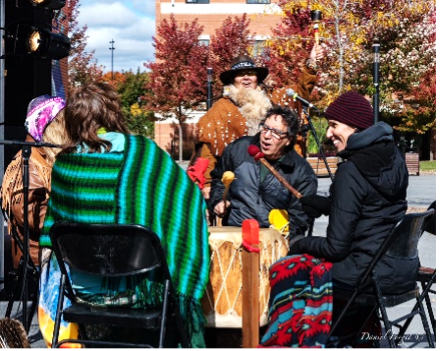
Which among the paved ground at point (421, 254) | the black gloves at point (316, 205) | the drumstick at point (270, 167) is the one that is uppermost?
the drumstick at point (270, 167)

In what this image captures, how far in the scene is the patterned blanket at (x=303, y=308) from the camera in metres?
4.63

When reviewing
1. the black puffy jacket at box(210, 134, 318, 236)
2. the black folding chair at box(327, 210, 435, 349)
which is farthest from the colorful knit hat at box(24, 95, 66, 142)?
the black folding chair at box(327, 210, 435, 349)

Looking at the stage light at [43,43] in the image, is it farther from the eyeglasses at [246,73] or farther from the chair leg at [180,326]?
the chair leg at [180,326]

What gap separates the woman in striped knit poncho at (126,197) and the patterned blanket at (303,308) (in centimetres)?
54

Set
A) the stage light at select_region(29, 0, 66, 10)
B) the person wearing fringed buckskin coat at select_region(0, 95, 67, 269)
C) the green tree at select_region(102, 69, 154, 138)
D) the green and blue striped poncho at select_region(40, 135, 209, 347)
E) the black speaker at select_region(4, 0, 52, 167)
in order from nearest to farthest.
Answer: the green and blue striped poncho at select_region(40, 135, 209, 347) → the person wearing fringed buckskin coat at select_region(0, 95, 67, 269) → the stage light at select_region(29, 0, 66, 10) → the black speaker at select_region(4, 0, 52, 167) → the green tree at select_region(102, 69, 154, 138)

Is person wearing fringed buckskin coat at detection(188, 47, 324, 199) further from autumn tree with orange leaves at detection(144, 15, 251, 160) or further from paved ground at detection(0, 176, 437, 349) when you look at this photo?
autumn tree with orange leaves at detection(144, 15, 251, 160)

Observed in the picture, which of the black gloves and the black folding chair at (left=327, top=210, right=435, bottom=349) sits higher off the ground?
the black gloves

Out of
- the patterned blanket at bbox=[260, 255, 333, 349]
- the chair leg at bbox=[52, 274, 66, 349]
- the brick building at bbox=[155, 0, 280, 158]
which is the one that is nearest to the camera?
the chair leg at bbox=[52, 274, 66, 349]

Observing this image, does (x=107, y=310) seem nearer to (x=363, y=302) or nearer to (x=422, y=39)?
(x=363, y=302)

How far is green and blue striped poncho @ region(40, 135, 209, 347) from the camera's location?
410cm

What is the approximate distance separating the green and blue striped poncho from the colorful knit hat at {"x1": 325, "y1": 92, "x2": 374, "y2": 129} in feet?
3.46

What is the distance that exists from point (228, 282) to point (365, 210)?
85 cm

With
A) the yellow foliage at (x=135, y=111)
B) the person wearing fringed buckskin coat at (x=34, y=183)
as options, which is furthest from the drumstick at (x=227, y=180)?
the yellow foliage at (x=135, y=111)

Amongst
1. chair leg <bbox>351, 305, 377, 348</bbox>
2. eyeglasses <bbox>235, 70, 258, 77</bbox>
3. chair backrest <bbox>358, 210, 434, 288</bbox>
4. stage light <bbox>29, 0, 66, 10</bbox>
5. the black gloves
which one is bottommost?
chair leg <bbox>351, 305, 377, 348</bbox>
